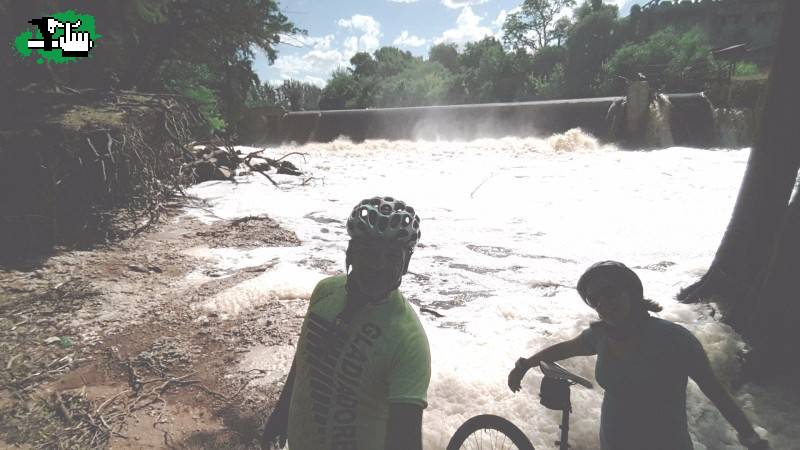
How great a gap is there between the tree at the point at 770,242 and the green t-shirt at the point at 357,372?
362 cm

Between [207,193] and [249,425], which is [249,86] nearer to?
[207,193]

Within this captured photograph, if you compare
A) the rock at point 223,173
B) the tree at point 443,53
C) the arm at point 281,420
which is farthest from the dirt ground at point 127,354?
the tree at point 443,53

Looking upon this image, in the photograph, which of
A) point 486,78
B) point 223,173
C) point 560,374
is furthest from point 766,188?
point 486,78

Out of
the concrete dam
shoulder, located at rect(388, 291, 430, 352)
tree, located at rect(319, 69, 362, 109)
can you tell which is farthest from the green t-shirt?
tree, located at rect(319, 69, 362, 109)

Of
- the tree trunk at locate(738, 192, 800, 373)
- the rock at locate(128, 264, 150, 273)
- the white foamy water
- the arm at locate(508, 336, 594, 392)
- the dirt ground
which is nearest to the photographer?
the arm at locate(508, 336, 594, 392)

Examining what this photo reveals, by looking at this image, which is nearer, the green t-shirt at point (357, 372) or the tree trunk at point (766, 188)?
the green t-shirt at point (357, 372)

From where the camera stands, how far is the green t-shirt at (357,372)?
1.42m

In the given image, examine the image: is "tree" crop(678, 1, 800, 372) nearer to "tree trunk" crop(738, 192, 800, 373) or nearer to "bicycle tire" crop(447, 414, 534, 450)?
"tree trunk" crop(738, 192, 800, 373)

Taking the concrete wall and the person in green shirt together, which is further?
the concrete wall

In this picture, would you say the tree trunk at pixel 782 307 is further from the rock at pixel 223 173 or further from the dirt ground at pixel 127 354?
the rock at pixel 223 173

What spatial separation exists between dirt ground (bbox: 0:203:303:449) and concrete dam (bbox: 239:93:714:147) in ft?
22.2

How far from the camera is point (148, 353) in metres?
3.86

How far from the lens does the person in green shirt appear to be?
1.41 meters

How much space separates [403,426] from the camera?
1328 mm
